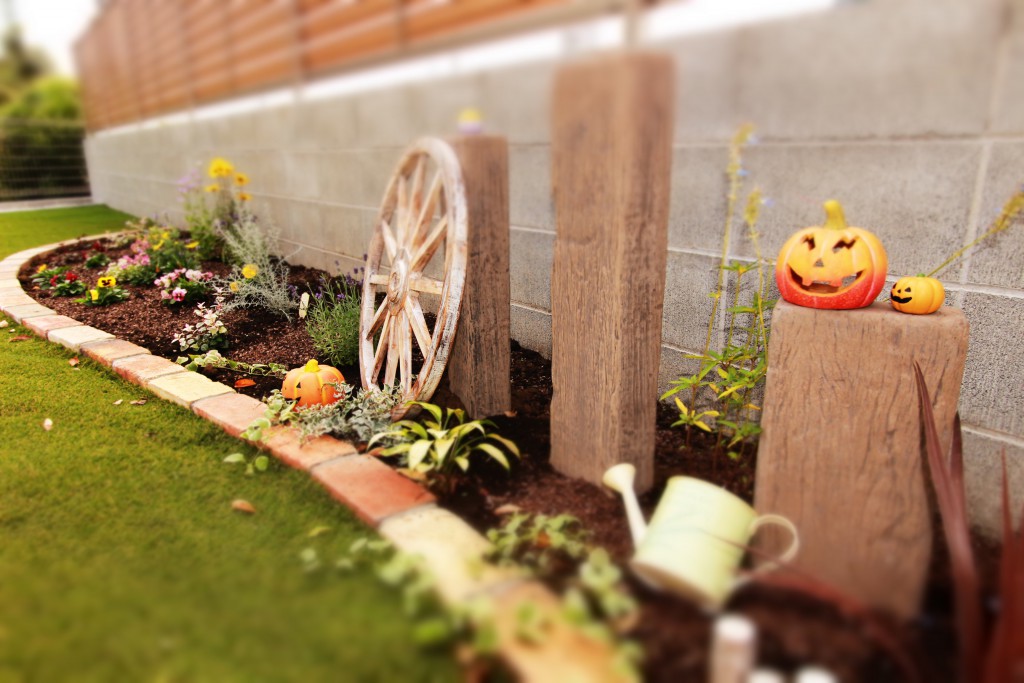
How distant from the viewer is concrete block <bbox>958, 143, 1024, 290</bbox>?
1.33m

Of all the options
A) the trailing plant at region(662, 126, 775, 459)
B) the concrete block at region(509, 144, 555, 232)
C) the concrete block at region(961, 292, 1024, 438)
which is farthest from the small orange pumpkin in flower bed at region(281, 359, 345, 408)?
the concrete block at region(961, 292, 1024, 438)

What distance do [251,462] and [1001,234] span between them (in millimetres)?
2018

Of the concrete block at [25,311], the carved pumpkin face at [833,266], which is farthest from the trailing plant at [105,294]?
the carved pumpkin face at [833,266]

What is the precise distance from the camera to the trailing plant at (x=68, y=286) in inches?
154

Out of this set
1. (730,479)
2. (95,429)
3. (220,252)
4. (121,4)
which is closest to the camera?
(730,479)

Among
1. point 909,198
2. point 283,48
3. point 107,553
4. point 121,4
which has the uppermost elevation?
point 121,4

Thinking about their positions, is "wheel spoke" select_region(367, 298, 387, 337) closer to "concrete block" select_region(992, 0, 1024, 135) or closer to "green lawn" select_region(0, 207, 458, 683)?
"green lawn" select_region(0, 207, 458, 683)

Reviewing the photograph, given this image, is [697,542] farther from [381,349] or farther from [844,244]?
[381,349]

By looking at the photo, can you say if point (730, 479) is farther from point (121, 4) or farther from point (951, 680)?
point (121, 4)

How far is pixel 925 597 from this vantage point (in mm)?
1186

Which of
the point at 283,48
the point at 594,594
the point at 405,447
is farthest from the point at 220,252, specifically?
the point at 594,594

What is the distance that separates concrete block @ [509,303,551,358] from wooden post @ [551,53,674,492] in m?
0.79

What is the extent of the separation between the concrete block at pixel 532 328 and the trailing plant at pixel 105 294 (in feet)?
8.34

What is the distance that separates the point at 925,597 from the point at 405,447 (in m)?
1.23
